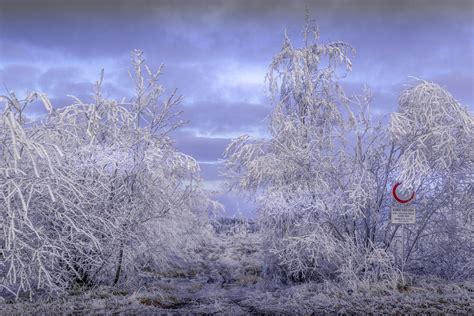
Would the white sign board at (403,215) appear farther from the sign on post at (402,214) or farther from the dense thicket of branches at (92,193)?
the dense thicket of branches at (92,193)

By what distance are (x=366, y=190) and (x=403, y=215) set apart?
107cm

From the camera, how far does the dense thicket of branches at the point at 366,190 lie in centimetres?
1190

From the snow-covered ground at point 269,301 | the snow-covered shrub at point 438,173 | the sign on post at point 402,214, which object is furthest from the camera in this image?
Answer: the snow-covered shrub at point 438,173

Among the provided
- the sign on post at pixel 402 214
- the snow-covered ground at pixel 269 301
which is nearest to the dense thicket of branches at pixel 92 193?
the snow-covered ground at pixel 269 301

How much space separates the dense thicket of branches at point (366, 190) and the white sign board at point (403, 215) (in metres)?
0.53

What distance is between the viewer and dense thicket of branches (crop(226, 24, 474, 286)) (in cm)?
1190

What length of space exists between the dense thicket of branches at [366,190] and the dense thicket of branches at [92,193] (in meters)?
2.34

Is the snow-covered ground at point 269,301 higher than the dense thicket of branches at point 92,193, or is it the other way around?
the dense thicket of branches at point 92,193

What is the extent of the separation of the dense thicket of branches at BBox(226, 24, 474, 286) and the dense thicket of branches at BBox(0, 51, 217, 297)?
2.34m

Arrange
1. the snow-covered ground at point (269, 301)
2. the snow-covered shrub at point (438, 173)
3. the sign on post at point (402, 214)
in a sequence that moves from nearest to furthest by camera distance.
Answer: the snow-covered ground at point (269, 301) < the sign on post at point (402, 214) < the snow-covered shrub at point (438, 173)

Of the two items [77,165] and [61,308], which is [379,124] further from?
[61,308]

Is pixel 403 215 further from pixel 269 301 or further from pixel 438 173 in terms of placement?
pixel 269 301

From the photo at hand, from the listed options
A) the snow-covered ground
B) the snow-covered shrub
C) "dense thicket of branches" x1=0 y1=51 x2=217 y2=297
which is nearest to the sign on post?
the snow-covered shrub

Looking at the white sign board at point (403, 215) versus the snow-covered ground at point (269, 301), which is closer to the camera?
the snow-covered ground at point (269, 301)
